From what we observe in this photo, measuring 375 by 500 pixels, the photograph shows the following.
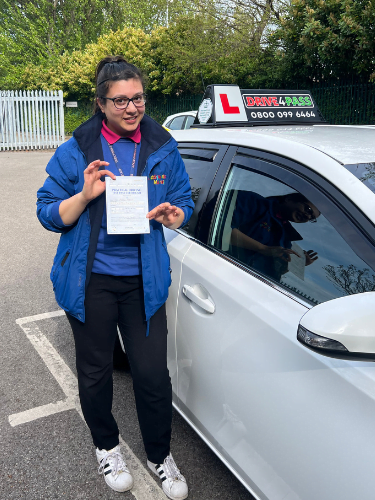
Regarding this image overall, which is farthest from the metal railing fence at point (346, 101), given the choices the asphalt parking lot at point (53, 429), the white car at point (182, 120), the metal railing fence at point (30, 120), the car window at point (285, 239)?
the car window at point (285, 239)

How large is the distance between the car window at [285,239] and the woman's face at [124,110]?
0.52 m

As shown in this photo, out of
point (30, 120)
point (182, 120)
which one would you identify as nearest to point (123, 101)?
point (182, 120)

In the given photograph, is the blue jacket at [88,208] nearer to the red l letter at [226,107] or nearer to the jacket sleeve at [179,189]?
the jacket sleeve at [179,189]

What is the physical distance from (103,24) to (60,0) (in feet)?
13.2

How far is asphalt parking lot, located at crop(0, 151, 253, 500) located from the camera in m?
2.30

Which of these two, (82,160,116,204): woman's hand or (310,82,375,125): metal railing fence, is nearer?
(82,160,116,204): woman's hand

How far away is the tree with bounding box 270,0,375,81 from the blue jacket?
831cm

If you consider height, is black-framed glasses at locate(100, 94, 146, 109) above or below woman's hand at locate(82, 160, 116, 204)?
above

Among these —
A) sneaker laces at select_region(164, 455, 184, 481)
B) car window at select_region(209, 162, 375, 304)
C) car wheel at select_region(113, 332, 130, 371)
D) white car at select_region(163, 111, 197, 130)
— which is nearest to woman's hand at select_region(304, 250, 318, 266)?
car window at select_region(209, 162, 375, 304)

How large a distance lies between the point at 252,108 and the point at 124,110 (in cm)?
119

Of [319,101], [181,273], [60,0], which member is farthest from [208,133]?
[60,0]

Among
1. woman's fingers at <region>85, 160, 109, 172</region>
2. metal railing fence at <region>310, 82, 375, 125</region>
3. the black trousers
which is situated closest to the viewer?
woman's fingers at <region>85, 160, 109, 172</region>

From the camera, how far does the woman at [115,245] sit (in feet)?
6.40

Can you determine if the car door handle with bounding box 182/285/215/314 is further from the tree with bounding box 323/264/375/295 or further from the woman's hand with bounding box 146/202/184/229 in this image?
the tree with bounding box 323/264/375/295
